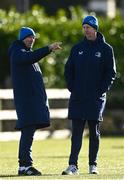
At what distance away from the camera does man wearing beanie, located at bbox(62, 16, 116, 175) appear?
12.0m

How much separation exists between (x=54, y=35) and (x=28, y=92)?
13.5 meters

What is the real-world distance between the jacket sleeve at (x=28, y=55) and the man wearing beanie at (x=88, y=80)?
0.45 meters

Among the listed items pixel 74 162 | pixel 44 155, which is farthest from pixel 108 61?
pixel 44 155

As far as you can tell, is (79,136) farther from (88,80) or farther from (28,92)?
(28,92)

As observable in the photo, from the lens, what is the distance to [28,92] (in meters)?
12.2

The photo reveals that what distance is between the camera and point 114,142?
20.7m

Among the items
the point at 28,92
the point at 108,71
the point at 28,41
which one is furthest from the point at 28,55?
the point at 108,71

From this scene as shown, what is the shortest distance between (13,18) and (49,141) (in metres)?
5.14

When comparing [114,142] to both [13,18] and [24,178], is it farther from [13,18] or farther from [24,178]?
[24,178]

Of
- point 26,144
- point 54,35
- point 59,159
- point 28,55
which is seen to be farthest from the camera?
point 54,35

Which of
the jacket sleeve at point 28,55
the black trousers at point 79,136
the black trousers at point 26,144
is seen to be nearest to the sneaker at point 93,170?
the black trousers at point 79,136

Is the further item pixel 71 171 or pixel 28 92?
pixel 28 92

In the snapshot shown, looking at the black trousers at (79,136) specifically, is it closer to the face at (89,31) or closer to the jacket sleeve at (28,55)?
the jacket sleeve at (28,55)

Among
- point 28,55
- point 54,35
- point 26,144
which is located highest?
point 28,55
